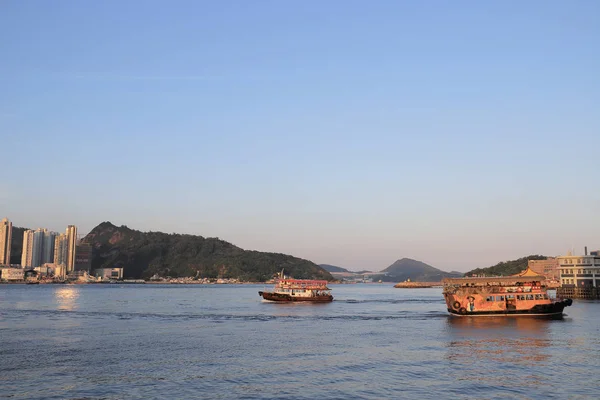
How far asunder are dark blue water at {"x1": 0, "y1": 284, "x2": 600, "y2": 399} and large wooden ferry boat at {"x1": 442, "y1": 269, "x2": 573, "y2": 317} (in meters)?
8.78

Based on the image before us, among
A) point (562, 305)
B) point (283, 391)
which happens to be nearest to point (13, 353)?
point (283, 391)

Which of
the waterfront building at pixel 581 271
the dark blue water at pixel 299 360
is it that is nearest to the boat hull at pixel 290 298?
the dark blue water at pixel 299 360

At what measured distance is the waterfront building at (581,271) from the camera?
144 meters

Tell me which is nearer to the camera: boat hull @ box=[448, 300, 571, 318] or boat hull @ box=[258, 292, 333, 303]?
boat hull @ box=[448, 300, 571, 318]

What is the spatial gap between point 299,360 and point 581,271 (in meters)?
124

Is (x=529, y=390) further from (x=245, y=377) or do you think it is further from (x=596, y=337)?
(x=596, y=337)

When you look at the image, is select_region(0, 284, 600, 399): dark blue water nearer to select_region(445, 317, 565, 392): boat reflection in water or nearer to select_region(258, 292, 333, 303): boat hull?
select_region(445, 317, 565, 392): boat reflection in water

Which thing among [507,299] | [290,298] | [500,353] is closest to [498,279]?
[507,299]

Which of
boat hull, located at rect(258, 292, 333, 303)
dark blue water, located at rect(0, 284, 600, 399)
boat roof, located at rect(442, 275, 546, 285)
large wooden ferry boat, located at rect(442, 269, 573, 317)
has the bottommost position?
dark blue water, located at rect(0, 284, 600, 399)

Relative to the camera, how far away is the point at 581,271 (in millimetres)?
144750

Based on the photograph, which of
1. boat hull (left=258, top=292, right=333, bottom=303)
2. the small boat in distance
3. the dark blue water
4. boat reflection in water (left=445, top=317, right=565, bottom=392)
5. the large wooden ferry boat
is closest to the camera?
the dark blue water

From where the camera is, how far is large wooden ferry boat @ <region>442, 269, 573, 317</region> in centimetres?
8569

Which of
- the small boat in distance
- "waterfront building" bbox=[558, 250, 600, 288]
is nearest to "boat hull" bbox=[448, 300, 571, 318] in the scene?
the small boat in distance

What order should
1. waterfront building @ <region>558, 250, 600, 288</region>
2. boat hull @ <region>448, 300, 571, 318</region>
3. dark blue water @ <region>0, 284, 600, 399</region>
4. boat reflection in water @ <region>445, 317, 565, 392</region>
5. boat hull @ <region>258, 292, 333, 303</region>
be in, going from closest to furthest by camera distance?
dark blue water @ <region>0, 284, 600, 399</region> < boat reflection in water @ <region>445, 317, 565, 392</region> < boat hull @ <region>448, 300, 571, 318</region> < boat hull @ <region>258, 292, 333, 303</region> < waterfront building @ <region>558, 250, 600, 288</region>
